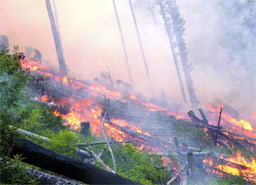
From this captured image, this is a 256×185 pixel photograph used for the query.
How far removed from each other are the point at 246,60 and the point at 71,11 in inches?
1071

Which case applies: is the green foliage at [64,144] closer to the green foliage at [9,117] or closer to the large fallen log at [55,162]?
the green foliage at [9,117]

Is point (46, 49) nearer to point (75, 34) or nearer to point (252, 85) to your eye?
point (75, 34)

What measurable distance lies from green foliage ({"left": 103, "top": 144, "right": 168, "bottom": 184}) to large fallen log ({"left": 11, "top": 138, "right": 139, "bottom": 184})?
1649 mm

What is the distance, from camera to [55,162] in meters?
2.57

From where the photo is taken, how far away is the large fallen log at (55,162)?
8.21ft

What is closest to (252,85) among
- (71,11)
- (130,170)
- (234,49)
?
(234,49)

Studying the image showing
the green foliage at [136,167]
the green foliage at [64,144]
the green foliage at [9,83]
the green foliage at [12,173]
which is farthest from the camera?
the green foliage at [136,167]

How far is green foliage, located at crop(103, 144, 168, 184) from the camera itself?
169 inches

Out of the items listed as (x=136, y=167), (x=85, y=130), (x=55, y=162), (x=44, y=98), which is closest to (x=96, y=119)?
(x=44, y=98)

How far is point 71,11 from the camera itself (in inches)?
1334

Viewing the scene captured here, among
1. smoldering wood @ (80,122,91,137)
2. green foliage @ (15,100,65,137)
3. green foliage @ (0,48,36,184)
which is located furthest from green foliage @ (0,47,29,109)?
smoldering wood @ (80,122,91,137)

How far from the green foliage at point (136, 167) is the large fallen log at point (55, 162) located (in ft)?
5.41

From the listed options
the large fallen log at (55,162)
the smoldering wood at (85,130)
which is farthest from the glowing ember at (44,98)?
the large fallen log at (55,162)

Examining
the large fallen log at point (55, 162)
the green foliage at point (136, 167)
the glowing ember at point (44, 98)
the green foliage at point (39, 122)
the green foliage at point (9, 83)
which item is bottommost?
the green foliage at point (136, 167)
